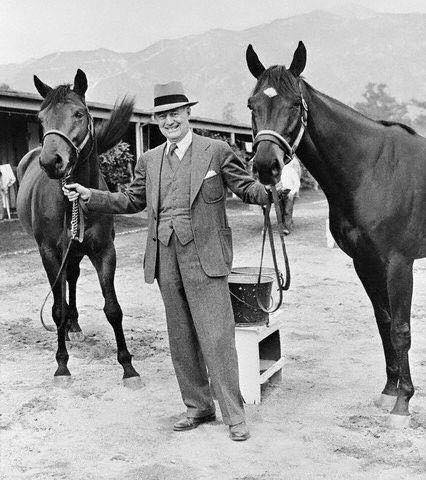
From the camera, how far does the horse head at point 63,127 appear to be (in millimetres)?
3873

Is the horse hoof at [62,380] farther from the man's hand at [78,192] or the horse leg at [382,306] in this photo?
the horse leg at [382,306]

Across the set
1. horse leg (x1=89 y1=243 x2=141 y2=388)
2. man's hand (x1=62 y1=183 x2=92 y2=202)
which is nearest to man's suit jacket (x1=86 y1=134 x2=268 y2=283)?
man's hand (x1=62 y1=183 x2=92 y2=202)

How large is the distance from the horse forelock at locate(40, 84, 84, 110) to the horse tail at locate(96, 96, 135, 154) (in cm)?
74

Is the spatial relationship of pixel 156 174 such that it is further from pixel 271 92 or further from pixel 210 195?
pixel 271 92

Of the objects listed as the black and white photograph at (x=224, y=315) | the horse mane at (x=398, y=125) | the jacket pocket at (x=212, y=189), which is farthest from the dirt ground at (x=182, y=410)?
the horse mane at (x=398, y=125)

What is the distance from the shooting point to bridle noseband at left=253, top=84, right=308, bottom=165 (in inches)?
122

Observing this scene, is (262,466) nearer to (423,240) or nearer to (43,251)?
(423,240)

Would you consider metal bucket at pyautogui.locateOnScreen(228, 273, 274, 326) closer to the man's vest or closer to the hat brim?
the man's vest

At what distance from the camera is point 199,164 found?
3.34 meters

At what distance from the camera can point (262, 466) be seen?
3.03m

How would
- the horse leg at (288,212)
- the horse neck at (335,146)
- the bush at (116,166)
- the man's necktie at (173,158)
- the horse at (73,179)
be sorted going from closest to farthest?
the man's necktie at (173,158)
the horse neck at (335,146)
the horse at (73,179)
the horse leg at (288,212)
the bush at (116,166)

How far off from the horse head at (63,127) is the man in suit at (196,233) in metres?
0.73

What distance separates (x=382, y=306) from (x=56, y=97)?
8.59 ft

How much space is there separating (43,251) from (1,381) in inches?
40.8
